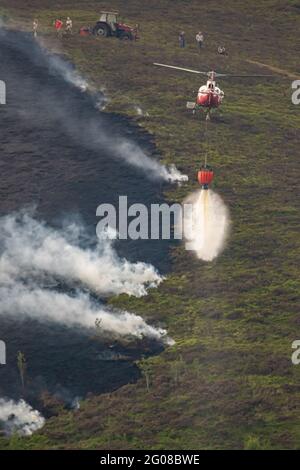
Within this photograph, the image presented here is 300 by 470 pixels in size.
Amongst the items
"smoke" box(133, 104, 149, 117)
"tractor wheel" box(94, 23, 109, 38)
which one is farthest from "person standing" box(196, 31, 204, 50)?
"smoke" box(133, 104, 149, 117)

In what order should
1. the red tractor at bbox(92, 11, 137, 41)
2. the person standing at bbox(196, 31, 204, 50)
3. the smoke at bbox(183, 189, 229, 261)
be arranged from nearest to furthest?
the smoke at bbox(183, 189, 229, 261) → the red tractor at bbox(92, 11, 137, 41) → the person standing at bbox(196, 31, 204, 50)

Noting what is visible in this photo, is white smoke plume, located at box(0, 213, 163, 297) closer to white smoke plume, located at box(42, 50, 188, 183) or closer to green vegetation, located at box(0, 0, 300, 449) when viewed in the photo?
green vegetation, located at box(0, 0, 300, 449)

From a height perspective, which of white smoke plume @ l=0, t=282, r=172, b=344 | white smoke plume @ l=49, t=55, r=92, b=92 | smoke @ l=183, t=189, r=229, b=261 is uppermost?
white smoke plume @ l=49, t=55, r=92, b=92

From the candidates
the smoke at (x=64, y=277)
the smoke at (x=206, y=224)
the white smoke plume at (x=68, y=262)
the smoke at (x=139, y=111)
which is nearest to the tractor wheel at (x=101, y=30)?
the smoke at (x=139, y=111)

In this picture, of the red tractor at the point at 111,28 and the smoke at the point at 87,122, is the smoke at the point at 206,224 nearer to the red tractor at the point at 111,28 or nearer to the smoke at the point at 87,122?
the smoke at the point at 87,122

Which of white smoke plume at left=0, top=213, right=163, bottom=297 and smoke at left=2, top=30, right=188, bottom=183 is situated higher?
smoke at left=2, top=30, right=188, bottom=183

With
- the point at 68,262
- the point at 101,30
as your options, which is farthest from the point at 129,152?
the point at 101,30

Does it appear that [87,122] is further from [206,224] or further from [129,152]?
[206,224]
